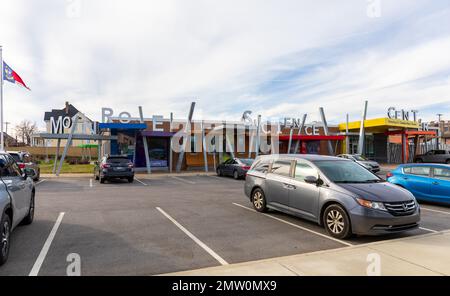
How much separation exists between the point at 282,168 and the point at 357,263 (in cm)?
362

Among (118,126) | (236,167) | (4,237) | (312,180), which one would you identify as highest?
(118,126)

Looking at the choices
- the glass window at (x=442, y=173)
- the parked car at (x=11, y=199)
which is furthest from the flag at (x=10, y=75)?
the glass window at (x=442, y=173)

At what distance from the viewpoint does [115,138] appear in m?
24.0

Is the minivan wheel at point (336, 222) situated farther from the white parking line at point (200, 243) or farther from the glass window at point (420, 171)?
the glass window at point (420, 171)

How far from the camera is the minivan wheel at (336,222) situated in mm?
6012

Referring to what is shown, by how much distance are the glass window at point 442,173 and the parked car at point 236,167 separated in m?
10.7

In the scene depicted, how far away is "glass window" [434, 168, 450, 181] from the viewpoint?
32.2 feet

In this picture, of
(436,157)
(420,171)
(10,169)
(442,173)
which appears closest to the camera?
(10,169)

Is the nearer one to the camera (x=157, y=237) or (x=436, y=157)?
(x=157, y=237)

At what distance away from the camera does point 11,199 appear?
16.9 ft

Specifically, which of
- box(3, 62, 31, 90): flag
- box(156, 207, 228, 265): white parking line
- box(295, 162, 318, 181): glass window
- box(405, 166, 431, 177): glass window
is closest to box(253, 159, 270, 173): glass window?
box(295, 162, 318, 181): glass window

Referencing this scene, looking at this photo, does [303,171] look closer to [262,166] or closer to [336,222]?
[336,222]

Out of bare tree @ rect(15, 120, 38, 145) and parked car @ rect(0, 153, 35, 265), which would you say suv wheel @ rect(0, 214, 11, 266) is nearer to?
parked car @ rect(0, 153, 35, 265)

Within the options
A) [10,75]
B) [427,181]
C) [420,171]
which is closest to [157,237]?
[427,181]
